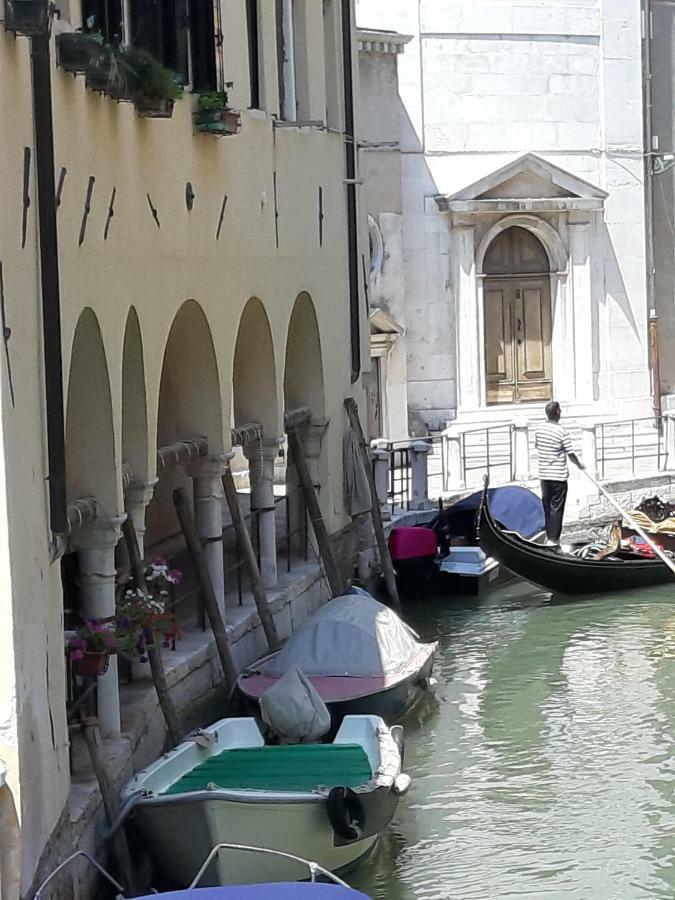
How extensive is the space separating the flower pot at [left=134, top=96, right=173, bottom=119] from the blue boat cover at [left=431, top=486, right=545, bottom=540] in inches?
293

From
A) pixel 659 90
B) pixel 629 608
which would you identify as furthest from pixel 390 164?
pixel 629 608

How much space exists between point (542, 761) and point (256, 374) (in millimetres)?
3299

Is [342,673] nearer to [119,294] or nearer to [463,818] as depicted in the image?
[463,818]

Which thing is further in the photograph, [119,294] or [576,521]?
[576,521]

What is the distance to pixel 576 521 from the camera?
15.8 m

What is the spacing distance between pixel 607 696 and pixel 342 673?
1922 mm

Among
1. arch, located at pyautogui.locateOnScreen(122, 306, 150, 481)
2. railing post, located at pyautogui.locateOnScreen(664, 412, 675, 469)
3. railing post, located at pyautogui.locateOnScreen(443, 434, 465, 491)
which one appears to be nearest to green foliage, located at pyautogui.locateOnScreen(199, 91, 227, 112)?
arch, located at pyautogui.locateOnScreen(122, 306, 150, 481)

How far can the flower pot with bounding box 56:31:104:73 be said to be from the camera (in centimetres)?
652

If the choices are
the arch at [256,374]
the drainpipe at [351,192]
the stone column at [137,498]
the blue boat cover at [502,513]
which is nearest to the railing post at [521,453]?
the blue boat cover at [502,513]

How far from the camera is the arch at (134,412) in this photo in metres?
8.12

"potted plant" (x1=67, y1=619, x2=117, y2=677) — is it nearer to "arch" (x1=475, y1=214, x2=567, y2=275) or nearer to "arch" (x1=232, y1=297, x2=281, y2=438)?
"arch" (x1=232, y1=297, x2=281, y2=438)

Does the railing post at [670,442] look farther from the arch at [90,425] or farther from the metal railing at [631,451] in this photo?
the arch at [90,425]

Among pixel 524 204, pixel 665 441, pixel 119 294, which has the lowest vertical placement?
pixel 665 441

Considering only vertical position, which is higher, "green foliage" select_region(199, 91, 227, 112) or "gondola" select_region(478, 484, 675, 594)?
"green foliage" select_region(199, 91, 227, 112)
